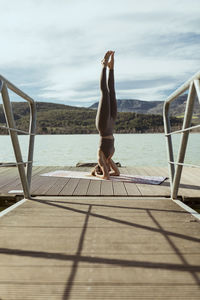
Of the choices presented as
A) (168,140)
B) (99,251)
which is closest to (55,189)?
(168,140)

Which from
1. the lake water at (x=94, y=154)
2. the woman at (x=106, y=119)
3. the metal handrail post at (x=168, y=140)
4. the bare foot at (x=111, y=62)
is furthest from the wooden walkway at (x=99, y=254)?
the bare foot at (x=111, y=62)

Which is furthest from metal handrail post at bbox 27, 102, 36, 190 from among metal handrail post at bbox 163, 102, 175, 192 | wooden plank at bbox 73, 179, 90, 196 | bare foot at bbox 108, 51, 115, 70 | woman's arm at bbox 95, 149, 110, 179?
bare foot at bbox 108, 51, 115, 70

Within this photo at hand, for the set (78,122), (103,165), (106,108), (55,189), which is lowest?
(55,189)

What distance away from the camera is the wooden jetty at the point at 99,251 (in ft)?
3.03

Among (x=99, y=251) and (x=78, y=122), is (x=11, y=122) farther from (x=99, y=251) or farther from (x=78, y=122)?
(x=78, y=122)

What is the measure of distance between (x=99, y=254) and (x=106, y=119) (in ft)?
9.62

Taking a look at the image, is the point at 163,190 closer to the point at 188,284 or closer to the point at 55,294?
the point at 188,284

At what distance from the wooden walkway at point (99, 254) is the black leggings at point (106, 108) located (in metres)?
2.15

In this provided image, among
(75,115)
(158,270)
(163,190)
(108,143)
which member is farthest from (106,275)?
(75,115)

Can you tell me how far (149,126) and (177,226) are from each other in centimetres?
3112

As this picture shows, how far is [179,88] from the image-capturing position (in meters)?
2.04

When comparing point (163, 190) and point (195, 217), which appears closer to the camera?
point (195, 217)

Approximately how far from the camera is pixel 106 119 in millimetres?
3996

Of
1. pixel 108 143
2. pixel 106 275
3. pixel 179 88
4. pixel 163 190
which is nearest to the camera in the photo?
pixel 106 275
